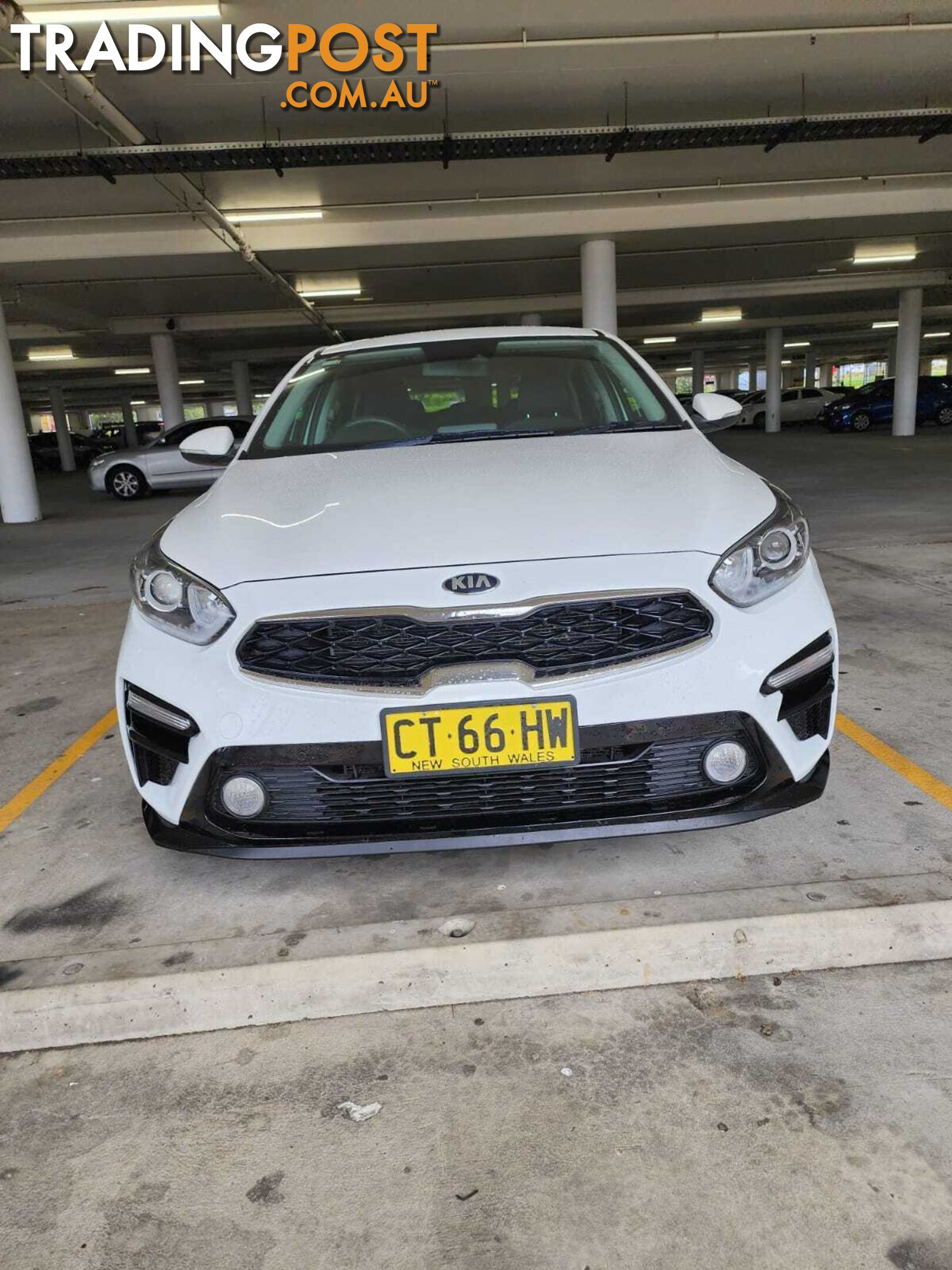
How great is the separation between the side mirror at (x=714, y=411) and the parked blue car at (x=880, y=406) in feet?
72.9

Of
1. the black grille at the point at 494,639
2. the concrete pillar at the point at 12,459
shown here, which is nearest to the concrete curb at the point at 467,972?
the black grille at the point at 494,639

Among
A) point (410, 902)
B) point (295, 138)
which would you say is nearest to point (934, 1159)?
point (410, 902)

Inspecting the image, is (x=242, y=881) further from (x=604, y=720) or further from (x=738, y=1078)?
(x=738, y=1078)

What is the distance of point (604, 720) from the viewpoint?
176 centimetres

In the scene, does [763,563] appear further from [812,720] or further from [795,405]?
[795,405]

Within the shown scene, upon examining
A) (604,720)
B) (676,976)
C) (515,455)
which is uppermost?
(515,455)

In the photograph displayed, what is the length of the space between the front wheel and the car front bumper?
549 inches

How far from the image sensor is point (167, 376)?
20125mm

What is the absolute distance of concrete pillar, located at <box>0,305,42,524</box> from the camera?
1270 centimetres

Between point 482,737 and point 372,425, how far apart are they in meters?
1.43

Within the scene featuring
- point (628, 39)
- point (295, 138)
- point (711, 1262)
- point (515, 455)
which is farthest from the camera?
point (295, 138)

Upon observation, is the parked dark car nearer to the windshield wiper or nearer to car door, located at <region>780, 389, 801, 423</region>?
car door, located at <region>780, 389, 801, 423</region>

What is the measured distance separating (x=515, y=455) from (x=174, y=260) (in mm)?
13056

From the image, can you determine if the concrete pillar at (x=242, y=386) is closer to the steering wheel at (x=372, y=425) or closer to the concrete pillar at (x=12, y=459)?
the concrete pillar at (x=12, y=459)
